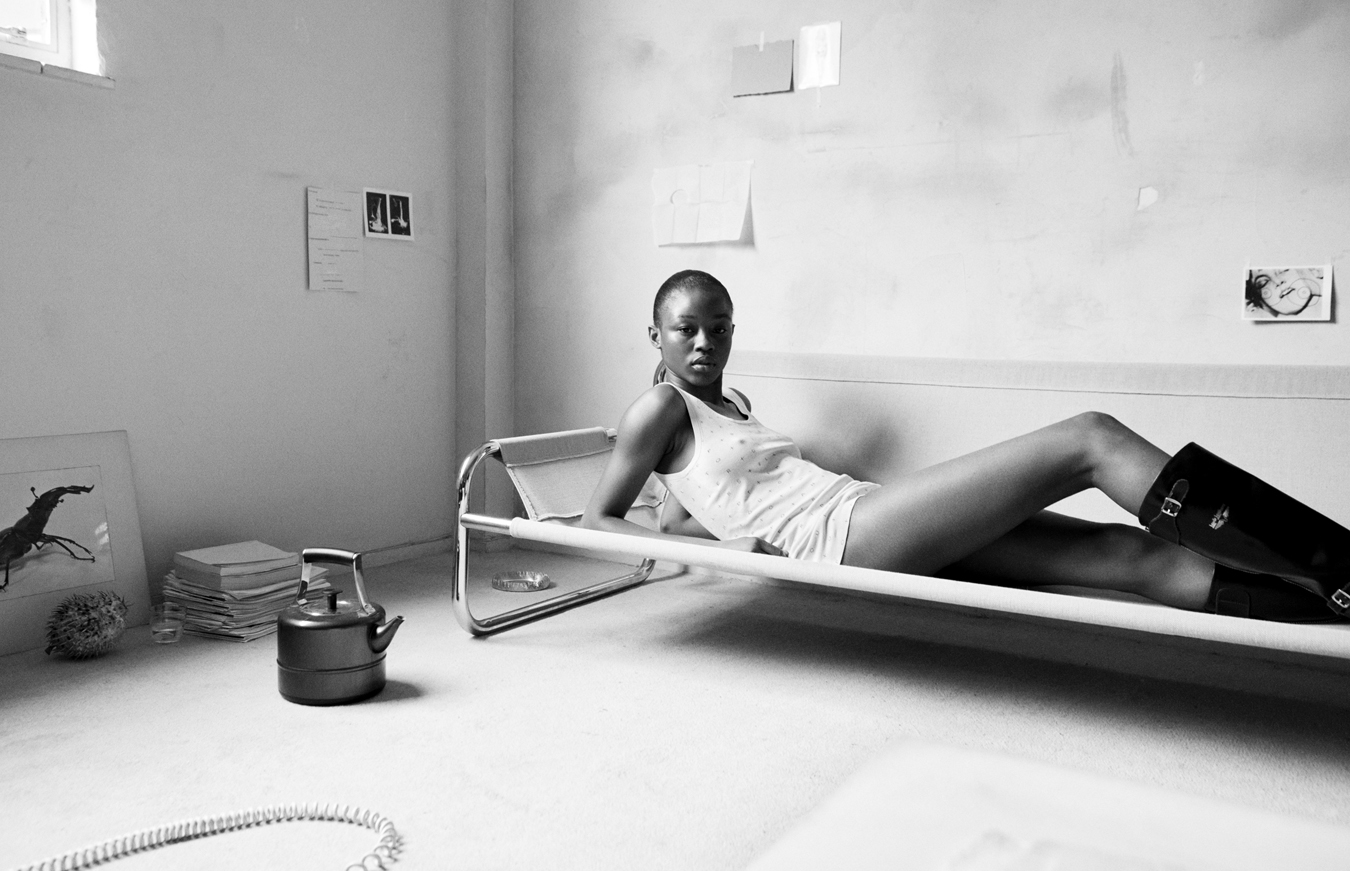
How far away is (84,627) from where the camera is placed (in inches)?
87.8

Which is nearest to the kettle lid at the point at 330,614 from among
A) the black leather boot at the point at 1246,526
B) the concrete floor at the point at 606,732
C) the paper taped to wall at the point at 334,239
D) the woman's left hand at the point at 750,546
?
the concrete floor at the point at 606,732

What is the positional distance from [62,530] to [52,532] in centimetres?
3

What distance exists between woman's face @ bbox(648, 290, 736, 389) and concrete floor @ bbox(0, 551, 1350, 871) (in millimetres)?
646

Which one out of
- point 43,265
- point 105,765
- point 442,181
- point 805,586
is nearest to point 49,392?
point 43,265

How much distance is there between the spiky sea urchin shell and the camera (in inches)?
87.7

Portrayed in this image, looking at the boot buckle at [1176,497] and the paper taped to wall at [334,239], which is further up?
the paper taped to wall at [334,239]

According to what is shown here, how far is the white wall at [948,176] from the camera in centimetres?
237

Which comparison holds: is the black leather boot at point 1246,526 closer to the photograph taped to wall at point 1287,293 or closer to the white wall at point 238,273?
the photograph taped to wall at point 1287,293

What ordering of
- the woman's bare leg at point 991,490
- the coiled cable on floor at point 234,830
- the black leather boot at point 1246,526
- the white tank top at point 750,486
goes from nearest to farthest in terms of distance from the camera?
the coiled cable on floor at point 234,830
the black leather boot at point 1246,526
the woman's bare leg at point 991,490
the white tank top at point 750,486

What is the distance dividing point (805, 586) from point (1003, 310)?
99cm

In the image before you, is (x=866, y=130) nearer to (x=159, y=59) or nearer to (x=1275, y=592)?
(x=1275, y=592)

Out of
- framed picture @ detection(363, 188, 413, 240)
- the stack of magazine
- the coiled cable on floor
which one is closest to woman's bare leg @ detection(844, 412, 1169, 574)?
the coiled cable on floor

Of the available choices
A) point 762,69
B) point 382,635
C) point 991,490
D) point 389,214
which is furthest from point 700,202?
point 382,635

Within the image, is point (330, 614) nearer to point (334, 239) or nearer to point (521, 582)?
point (521, 582)
